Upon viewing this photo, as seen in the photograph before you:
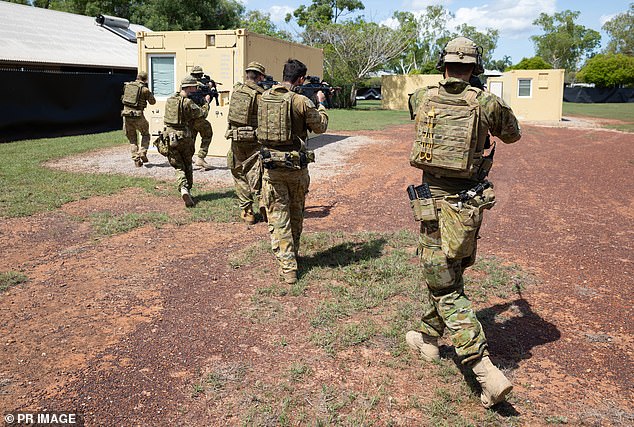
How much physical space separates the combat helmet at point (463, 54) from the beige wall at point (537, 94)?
24000 mm

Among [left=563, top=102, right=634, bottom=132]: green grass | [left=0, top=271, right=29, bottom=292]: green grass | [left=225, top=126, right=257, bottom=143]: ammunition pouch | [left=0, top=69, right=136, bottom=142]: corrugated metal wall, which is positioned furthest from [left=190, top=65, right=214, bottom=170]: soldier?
[left=563, top=102, right=634, bottom=132]: green grass

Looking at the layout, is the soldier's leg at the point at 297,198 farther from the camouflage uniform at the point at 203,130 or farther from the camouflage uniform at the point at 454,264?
the camouflage uniform at the point at 203,130

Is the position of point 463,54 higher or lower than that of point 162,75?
lower

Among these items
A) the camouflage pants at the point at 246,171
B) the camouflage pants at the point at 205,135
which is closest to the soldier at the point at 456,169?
the camouflage pants at the point at 246,171

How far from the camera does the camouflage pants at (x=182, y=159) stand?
8.12 metres

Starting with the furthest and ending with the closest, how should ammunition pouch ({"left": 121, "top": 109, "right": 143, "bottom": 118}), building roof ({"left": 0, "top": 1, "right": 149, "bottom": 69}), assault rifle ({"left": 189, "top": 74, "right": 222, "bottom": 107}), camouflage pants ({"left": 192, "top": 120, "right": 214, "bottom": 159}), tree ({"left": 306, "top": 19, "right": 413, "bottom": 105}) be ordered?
tree ({"left": 306, "top": 19, "right": 413, "bottom": 105})
building roof ({"left": 0, "top": 1, "right": 149, "bottom": 69})
ammunition pouch ({"left": 121, "top": 109, "right": 143, "bottom": 118})
camouflage pants ({"left": 192, "top": 120, "right": 214, "bottom": 159})
assault rifle ({"left": 189, "top": 74, "right": 222, "bottom": 107})

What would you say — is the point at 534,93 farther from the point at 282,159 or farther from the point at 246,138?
the point at 282,159

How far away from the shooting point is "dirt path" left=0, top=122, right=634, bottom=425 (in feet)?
11.3

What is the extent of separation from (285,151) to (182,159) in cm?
341

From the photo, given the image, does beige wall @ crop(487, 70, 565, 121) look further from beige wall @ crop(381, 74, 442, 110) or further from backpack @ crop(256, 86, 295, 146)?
backpack @ crop(256, 86, 295, 146)

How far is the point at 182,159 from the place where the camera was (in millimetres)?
8234

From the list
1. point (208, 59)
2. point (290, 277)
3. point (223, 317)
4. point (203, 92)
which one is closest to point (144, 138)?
point (208, 59)

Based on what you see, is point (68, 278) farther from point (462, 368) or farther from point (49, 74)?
point (49, 74)

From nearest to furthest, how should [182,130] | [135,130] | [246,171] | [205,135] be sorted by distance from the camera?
[246,171], [182,130], [205,135], [135,130]
